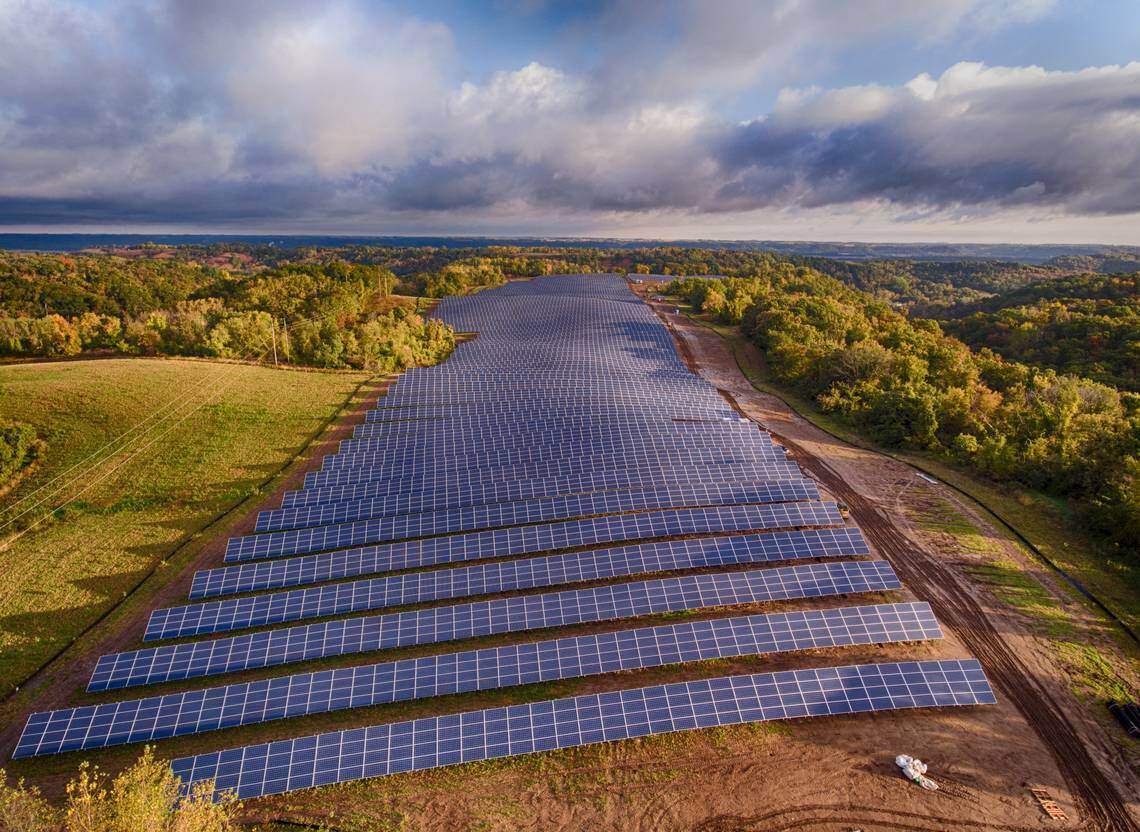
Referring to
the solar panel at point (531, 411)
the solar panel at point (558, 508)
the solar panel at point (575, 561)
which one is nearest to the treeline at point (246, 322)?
the solar panel at point (531, 411)

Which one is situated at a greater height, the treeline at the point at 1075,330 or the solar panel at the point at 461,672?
the treeline at the point at 1075,330

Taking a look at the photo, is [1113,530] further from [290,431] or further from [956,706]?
[290,431]

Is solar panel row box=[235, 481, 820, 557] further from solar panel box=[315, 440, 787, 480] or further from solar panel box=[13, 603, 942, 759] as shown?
solar panel box=[13, 603, 942, 759]

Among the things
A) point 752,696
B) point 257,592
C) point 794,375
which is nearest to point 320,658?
point 257,592

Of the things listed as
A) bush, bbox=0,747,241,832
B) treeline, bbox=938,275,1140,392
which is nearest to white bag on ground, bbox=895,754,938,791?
bush, bbox=0,747,241,832

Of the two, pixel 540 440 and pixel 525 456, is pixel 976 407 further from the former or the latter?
pixel 525 456

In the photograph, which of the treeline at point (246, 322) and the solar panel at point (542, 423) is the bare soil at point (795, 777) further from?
the treeline at point (246, 322)
